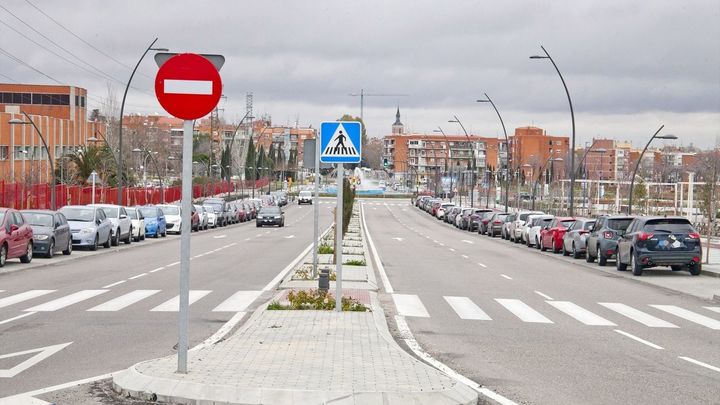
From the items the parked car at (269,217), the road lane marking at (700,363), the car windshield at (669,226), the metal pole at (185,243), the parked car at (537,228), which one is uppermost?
the metal pole at (185,243)

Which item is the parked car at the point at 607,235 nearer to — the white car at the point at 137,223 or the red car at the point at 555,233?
the red car at the point at 555,233

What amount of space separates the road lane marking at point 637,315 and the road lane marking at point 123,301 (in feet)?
30.7

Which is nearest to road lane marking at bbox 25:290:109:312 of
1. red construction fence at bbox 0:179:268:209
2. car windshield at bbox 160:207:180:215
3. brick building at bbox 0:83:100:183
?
red construction fence at bbox 0:179:268:209

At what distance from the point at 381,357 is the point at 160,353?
9.26 ft

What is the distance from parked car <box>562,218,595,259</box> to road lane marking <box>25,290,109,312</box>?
75.4 ft

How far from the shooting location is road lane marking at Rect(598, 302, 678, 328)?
1772cm

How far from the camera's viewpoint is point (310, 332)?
1398 cm

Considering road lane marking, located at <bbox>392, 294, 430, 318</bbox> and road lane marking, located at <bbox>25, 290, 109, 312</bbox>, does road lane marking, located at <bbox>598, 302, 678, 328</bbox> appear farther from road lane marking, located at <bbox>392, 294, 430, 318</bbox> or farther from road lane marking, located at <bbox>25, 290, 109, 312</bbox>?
road lane marking, located at <bbox>25, 290, 109, 312</bbox>

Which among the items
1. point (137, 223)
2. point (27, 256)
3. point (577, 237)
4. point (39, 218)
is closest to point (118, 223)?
point (137, 223)

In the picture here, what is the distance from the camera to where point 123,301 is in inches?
764

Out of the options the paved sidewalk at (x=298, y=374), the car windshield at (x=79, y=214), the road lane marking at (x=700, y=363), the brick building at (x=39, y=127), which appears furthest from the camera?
the brick building at (x=39, y=127)

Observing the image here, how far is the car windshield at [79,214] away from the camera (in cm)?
3925

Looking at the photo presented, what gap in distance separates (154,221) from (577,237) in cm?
2355

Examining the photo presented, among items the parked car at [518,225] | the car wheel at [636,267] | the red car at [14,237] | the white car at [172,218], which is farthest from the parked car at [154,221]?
the car wheel at [636,267]
